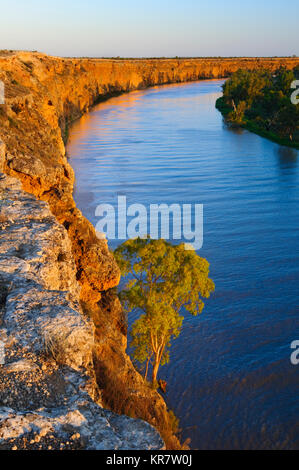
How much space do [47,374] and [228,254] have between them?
27.2 metres

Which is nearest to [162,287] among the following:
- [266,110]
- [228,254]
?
[228,254]

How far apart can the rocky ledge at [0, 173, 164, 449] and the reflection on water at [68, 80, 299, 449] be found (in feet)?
40.2

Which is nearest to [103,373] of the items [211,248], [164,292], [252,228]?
[164,292]

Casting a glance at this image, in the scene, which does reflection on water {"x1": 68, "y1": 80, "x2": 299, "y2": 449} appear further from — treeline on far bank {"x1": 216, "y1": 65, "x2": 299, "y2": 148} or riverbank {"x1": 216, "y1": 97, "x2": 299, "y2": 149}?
treeline on far bank {"x1": 216, "y1": 65, "x2": 299, "y2": 148}

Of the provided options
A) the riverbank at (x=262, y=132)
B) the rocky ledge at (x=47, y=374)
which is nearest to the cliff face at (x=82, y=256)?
the rocky ledge at (x=47, y=374)

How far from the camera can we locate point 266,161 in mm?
59844

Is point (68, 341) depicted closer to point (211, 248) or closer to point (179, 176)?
point (211, 248)

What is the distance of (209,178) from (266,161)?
13.9 m

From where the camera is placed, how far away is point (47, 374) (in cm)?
Answer: 571

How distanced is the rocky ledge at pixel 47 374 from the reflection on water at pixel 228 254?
40.2 feet

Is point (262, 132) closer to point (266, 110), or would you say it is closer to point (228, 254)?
point (266, 110)

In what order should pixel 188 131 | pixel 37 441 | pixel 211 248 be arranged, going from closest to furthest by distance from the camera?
pixel 37 441 < pixel 211 248 < pixel 188 131

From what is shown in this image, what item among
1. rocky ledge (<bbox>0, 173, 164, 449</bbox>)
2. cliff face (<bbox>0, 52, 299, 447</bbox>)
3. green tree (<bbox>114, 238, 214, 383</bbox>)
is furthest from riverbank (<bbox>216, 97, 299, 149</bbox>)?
rocky ledge (<bbox>0, 173, 164, 449</bbox>)

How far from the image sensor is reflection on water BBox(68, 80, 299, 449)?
17984 mm
